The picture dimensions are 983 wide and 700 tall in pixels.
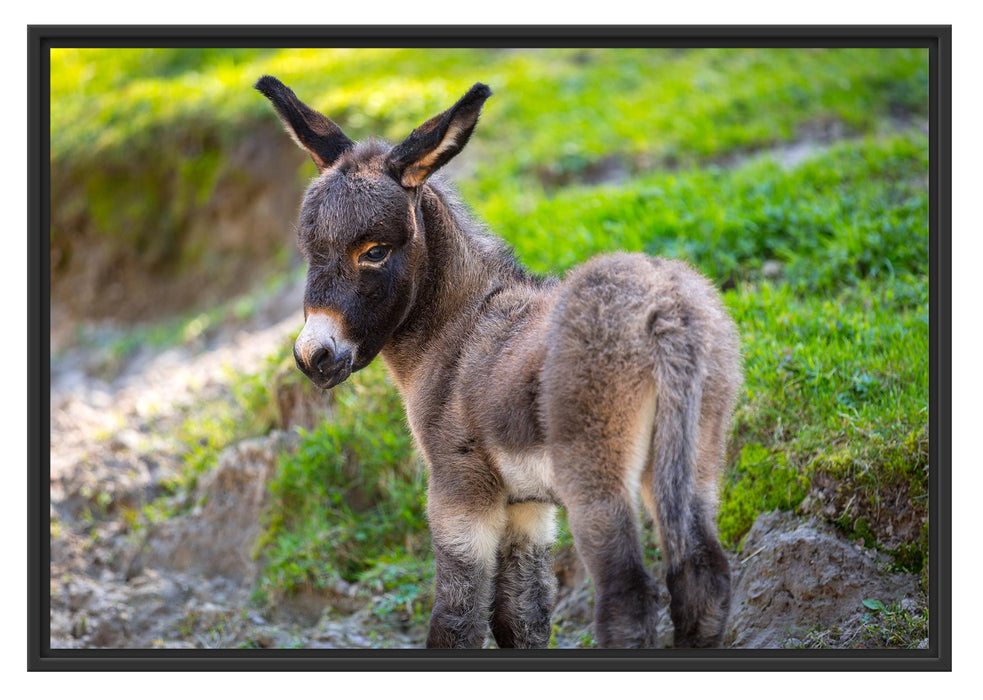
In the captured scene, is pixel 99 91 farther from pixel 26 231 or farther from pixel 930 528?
pixel 930 528

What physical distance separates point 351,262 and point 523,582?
140cm

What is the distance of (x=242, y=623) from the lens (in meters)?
5.09

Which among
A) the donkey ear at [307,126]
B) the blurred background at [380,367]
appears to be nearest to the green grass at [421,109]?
the blurred background at [380,367]

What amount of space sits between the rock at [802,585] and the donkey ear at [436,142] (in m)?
2.04

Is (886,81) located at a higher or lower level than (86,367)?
higher

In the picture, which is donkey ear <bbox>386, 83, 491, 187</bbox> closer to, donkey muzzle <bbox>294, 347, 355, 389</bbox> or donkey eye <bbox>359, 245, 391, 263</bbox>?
donkey eye <bbox>359, 245, 391, 263</bbox>

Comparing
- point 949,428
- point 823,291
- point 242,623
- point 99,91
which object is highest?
point 99,91

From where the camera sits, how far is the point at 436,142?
344 cm

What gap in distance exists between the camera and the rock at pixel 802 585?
382 cm

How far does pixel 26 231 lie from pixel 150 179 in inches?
271

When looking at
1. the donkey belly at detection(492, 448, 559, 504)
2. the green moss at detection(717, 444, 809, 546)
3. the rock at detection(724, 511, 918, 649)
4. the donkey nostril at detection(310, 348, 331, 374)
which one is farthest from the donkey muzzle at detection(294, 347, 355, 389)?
the green moss at detection(717, 444, 809, 546)

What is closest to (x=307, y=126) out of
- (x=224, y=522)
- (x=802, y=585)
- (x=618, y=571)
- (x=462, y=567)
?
(x=462, y=567)

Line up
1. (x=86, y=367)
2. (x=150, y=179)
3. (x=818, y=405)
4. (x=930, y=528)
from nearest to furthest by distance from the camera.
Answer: (x=930, y=528) < (x=818, y=405) < (x=86, y=367) < (x=150, y=179)

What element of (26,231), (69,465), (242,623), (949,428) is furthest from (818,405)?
(69,465)
